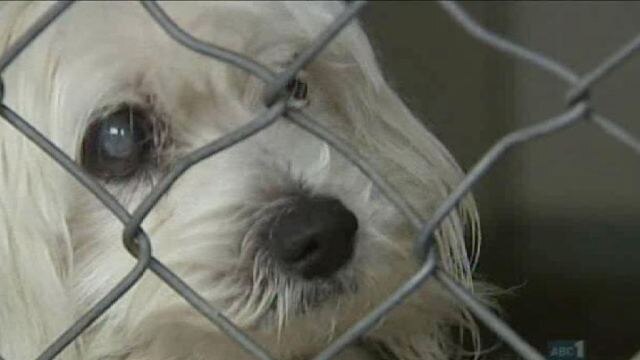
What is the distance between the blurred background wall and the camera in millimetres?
2082

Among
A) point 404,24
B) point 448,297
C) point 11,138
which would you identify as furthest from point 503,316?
point 404,24

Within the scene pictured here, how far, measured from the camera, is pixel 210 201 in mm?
1360

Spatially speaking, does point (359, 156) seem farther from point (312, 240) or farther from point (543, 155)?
point (543, 155)

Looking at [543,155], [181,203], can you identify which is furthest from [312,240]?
[543,155]

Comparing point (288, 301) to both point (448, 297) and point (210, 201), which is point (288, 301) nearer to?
point (210, 201)

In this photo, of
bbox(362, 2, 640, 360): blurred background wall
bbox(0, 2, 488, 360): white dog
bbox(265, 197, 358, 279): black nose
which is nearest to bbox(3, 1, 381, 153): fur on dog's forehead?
bbox(0, 2, 488, 360): white dog

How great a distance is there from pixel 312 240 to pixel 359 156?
28 cm

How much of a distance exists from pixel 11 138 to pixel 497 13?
1.59m

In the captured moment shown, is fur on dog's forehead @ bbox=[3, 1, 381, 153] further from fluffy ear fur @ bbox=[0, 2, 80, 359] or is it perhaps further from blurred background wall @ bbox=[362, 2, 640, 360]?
blurred background wall @ bbox=[362, 2, 640, 360]

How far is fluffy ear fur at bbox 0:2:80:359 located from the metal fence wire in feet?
0.83

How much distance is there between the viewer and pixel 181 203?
1.38 metres

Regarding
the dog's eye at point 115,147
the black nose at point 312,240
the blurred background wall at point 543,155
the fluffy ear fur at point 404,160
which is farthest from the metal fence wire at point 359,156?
the blurred background wall at point 543,155

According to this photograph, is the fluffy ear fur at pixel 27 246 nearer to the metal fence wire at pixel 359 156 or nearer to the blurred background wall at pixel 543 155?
the metal fence wire at pixel 359 156

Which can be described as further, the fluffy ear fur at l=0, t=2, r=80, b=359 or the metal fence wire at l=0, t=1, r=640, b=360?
the fluffy ear fur at l=0, t=2, r=80, b=359
